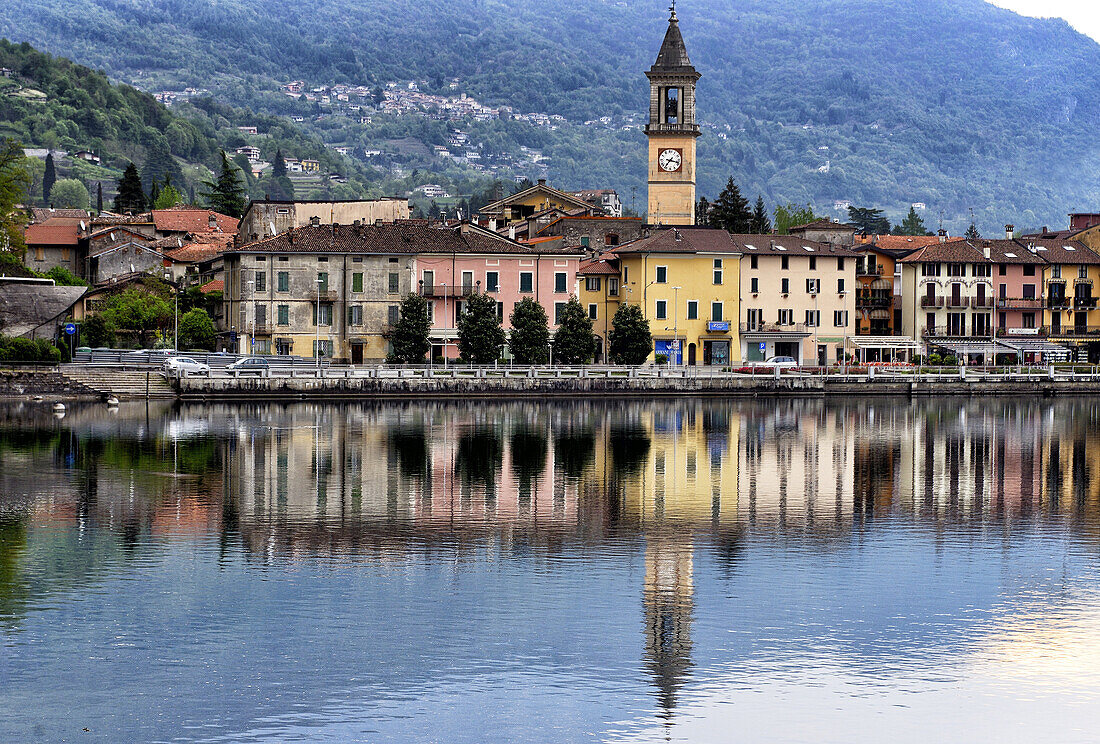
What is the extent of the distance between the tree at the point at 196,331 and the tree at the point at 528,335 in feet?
62.0

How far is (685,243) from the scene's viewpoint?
94000 mm

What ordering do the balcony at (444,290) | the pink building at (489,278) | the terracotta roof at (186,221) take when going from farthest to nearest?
the terracotta roof at (186,221), the pink building at (489,278), the balcony at (444,290)

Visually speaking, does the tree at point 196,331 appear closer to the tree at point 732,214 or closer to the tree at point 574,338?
the tree at point 574,338

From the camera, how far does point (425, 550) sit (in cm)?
3238

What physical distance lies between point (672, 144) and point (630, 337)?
90.7 feet

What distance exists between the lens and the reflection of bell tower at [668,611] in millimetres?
23203

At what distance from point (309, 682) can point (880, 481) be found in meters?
27.7

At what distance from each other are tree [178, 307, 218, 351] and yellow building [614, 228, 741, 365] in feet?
81.7

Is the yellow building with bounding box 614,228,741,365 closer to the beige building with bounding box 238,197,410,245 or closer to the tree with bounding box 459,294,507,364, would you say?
the tree with bounding box 459,294,507,364

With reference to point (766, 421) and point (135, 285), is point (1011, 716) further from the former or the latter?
point (135, 285)

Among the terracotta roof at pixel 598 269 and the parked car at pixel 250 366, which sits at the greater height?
the terracotta roof at pixel 598 269

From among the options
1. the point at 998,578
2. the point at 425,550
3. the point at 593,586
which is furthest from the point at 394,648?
the point at 998,578

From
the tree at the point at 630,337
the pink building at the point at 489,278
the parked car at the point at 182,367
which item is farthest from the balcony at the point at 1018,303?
the parked car at the point at 182,367

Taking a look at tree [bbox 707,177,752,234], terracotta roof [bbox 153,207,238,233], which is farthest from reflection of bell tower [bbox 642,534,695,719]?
terracotta roof [bbox 153,207,238,233]
